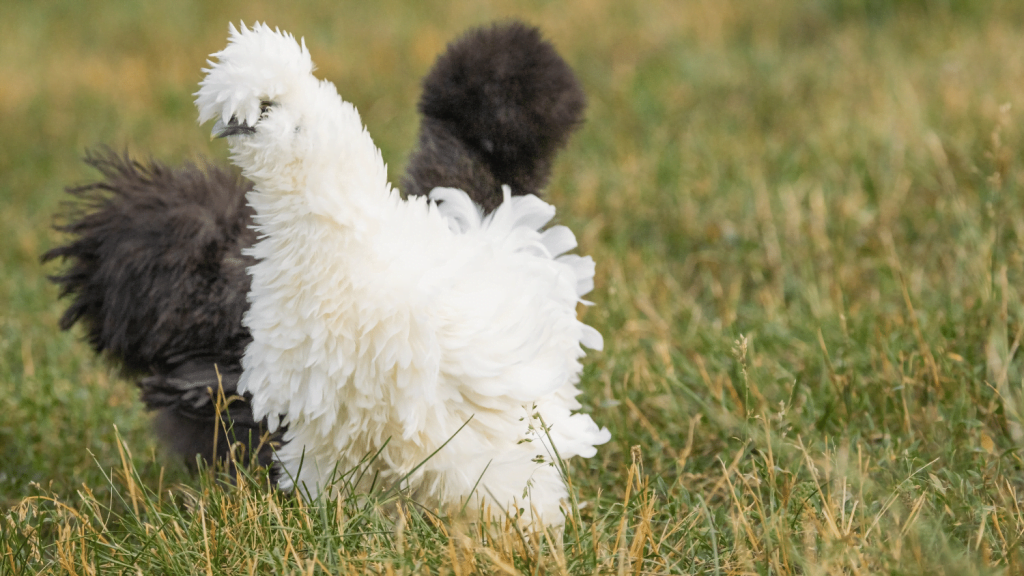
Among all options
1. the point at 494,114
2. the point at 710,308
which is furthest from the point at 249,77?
the point at 710,308

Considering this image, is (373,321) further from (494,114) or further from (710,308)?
(710,308)

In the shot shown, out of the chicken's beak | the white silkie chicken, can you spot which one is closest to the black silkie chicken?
the white silkie chicken

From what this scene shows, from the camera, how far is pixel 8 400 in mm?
3922

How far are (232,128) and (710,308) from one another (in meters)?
2.96

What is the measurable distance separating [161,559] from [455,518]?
2.48 feet

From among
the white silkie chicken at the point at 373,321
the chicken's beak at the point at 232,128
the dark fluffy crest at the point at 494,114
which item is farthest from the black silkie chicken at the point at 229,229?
the chicken's beak at the point at 232,128

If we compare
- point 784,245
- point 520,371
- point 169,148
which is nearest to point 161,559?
point 520,371

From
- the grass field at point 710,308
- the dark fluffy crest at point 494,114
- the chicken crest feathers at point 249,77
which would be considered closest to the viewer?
the chicken crest feathers at point 249,77

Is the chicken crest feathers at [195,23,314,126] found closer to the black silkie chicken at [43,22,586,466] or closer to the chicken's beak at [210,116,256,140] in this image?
the chicken's beak at [210,116,256,140]

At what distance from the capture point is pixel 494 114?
2844 millimetres

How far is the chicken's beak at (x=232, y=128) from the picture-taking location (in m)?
2.22

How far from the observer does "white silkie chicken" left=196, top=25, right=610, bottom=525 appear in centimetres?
224

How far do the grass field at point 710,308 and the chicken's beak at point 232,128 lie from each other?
0.93 metres

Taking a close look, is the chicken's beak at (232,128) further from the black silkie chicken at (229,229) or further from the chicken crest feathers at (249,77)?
the black silkie chicken at (229,229)
